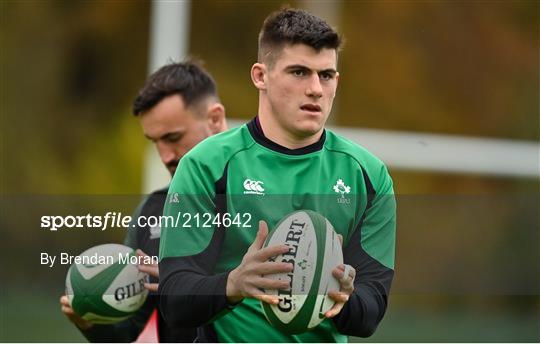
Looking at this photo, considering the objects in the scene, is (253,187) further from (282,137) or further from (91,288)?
(91,288)

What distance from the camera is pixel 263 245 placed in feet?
10.8

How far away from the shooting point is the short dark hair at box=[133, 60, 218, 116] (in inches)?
186

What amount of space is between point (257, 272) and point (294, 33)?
2.68ft

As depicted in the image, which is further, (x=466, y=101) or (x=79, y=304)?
(x=466, y=101)

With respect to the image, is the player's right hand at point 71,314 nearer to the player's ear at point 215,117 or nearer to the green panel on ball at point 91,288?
the green panel on ball at point 91,288

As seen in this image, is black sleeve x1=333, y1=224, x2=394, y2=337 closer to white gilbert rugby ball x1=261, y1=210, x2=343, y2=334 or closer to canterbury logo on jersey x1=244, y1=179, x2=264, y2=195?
white gilbert rugby ball x1=261, y1=210, x2=343, y2=334

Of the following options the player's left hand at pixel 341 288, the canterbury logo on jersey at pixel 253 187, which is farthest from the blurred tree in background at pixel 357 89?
the player's left hand at pixel 341 288

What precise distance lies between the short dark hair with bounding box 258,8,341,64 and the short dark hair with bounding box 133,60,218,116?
41.3 inches

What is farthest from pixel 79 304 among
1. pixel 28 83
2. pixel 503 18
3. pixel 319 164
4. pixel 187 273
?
pixel 503 18

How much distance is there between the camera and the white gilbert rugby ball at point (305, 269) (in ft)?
10.7

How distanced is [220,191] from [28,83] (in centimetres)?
692

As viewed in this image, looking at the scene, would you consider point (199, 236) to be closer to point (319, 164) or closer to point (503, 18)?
point (319, 164)

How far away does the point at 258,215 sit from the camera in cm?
351

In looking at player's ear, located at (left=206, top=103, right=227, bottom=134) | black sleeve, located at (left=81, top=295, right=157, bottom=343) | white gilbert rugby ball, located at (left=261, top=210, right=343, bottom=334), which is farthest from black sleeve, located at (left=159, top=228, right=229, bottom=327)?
player's ear, located at (left=206, top=103, right=227, bottom=134)
